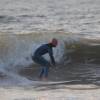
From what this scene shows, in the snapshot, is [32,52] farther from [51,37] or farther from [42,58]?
[42,58]

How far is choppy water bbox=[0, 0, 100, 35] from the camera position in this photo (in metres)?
27.6

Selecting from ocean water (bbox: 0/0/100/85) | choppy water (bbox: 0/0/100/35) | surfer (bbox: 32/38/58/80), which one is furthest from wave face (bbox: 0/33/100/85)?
choppy water (bbox: 0/0/100/35)

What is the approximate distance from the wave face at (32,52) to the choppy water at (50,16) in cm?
272

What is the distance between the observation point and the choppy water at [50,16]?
2761 cm

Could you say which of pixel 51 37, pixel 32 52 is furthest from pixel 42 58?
pixel 51 37

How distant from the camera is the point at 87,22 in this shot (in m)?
29.8

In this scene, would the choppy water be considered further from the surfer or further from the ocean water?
the surfer

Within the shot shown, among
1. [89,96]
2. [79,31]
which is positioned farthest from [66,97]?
[79,31]

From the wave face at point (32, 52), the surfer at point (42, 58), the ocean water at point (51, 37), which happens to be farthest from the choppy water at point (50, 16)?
the surfer at point (42, 58)

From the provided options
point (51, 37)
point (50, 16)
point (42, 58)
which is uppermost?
point (42, 58)

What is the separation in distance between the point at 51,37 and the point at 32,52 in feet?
6.77

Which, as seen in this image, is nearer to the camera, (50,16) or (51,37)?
(51,37)

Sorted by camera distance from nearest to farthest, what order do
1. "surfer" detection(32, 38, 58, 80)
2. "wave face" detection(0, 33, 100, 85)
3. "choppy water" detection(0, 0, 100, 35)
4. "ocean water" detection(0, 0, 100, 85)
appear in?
"surfer" detection(32, 38, 58, 80) → "ocean water" detection(0, 0, 100, 85) → "wave face" detection(0, 33, 100, 85) → "choppy water" detection(0, 0, 100, 35)

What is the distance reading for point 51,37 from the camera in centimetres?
2333
